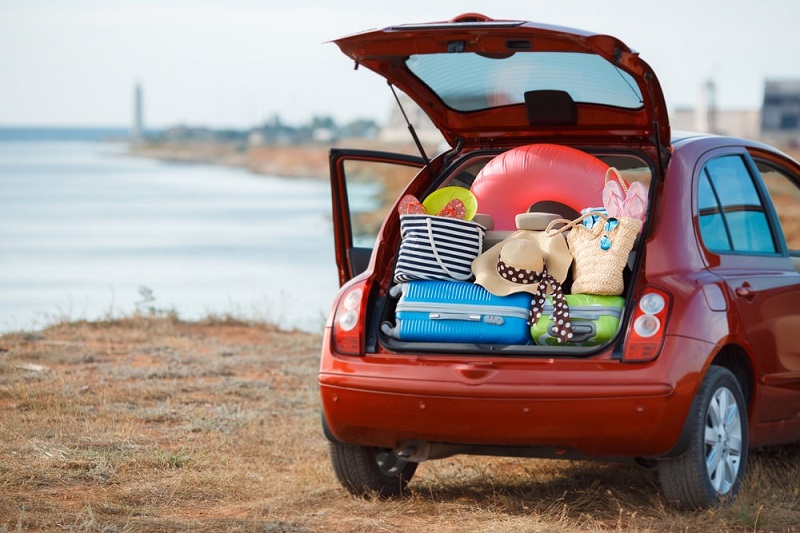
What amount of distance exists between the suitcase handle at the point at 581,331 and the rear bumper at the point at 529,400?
0.19 meters

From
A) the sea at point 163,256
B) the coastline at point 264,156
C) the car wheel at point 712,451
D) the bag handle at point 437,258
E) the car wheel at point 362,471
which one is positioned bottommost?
the coastline at point 264,156

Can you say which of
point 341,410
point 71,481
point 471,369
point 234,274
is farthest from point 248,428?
point 234,274

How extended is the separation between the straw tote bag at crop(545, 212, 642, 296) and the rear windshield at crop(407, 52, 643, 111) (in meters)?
0.66

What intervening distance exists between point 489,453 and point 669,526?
830 mm

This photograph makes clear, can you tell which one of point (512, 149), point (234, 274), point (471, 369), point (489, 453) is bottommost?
point (234, 274)

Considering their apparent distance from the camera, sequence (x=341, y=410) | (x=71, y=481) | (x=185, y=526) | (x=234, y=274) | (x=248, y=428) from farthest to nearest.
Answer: (x=234, y=274), (x=248, y=428), (x=71, y=481), (x=341, y=410), (x=185, y=526)

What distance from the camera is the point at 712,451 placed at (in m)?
5.77

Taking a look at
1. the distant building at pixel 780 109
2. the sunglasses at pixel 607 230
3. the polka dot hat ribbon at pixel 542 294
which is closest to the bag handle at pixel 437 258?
the polka dot hat ribbon at pixel 542 294

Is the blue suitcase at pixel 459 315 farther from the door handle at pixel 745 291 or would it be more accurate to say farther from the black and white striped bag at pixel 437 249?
the door handle at pixel 745 291

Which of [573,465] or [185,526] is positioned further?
[573,465]

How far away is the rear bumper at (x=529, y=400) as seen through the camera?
540cm

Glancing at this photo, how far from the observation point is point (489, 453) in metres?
5.81

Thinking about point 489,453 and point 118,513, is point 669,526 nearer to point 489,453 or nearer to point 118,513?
point 489,453

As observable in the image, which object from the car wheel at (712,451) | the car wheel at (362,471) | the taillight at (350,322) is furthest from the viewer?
the car wheel at (362,471)
